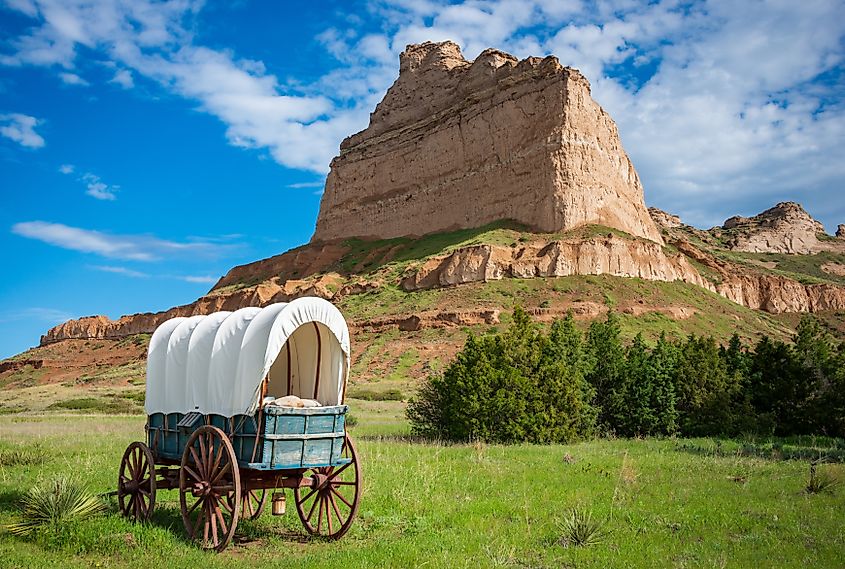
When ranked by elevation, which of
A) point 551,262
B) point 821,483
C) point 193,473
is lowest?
point 821,483

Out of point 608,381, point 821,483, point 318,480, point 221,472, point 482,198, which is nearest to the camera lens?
point 221,472

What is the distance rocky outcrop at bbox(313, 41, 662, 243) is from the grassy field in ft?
185

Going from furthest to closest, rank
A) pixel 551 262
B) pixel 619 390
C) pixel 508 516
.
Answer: pixel 551 262
pixel 619 390
pixel 508 516

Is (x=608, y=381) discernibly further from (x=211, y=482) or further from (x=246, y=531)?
(x=211, y=482)

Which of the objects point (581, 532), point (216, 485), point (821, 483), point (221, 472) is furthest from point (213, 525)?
point (821, 483)

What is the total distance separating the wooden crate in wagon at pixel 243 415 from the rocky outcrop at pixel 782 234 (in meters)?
143

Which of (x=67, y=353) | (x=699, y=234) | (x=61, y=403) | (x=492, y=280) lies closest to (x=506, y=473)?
(x=61, y=403)

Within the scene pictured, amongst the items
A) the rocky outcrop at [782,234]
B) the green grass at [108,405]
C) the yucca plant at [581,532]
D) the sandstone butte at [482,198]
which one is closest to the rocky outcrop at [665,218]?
the rocky outcrop at [782,234]

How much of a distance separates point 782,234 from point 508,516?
15095 cm

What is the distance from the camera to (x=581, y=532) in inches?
338

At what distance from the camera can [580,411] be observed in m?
21.9

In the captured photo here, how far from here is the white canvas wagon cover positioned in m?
8.52

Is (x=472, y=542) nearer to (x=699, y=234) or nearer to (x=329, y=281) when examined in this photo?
(x=329, y=281)

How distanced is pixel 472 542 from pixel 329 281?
71.1m
